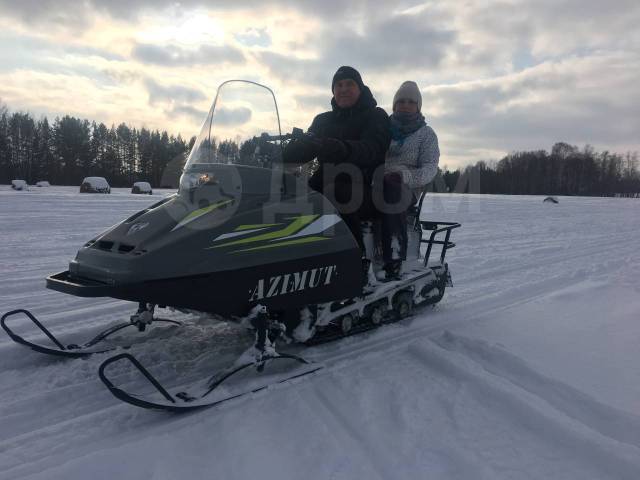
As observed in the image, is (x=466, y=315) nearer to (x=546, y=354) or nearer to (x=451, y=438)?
(x=546, y=354)

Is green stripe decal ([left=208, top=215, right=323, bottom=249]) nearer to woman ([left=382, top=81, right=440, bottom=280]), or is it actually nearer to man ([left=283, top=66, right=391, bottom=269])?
man ([left=283, top=66, right=391, bottom=269])

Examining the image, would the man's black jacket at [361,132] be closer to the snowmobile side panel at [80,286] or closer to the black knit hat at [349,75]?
the black knit hat at [349,75]

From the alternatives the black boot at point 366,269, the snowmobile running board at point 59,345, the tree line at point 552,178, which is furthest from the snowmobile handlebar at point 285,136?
the tree line at point 552,178

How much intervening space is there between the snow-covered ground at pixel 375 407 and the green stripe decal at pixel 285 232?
0.93m

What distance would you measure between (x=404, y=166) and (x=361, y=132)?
63cm

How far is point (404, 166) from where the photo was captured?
14.6 ft

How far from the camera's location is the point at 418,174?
4328mm

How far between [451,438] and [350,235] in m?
1.62

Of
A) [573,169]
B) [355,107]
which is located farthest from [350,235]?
[573,169]

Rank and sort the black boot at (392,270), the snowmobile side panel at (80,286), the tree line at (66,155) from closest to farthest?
the snowmobile side panel at (80,286) → the black boot at (392,270) → the tree line at (66,155)

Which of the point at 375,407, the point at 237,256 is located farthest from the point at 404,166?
the point at 375,407

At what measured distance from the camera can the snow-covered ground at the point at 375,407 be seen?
2.10 meters

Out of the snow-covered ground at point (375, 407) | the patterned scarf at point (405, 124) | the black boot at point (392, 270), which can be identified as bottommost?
the snow-covered ground at point (375, 407)

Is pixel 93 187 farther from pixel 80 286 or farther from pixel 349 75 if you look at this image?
pixel 80 286
